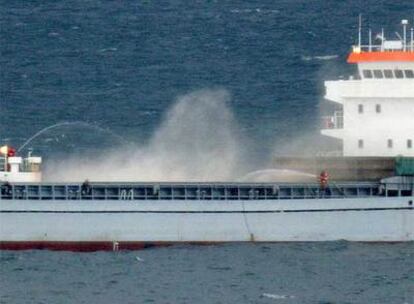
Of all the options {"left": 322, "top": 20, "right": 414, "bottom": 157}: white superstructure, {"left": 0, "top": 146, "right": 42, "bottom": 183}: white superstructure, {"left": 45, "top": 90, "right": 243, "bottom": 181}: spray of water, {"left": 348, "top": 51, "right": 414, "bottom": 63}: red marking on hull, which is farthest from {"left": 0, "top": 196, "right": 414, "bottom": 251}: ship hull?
{"left": 45, "top": 90, "right": 243, "bottom": 181}: spray of water

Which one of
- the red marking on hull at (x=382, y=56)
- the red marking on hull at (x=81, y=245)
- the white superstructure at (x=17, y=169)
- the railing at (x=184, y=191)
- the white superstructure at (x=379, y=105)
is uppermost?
the red marking on hull at (x=382, y=56)

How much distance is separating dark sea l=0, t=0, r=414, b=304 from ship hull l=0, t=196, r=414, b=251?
69 cm

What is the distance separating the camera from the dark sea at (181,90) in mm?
83375

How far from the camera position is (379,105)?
299ft

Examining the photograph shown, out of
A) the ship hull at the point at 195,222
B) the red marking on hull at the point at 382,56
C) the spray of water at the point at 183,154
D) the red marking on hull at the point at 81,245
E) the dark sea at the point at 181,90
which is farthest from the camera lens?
the spray of water at the point at 183,154

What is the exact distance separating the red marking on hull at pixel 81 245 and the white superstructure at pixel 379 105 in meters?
6.87

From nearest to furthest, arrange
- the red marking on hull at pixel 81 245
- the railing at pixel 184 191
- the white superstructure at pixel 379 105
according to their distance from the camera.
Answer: the red marking on hull at pixel 81 245, the railing at pixel 184 191, the white superstructure at pixel 379 105

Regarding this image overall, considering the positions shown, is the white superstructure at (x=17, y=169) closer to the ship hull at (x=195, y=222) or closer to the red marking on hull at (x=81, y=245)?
the ship hull at (x=195, y=222)

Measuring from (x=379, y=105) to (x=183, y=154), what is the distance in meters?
26.1

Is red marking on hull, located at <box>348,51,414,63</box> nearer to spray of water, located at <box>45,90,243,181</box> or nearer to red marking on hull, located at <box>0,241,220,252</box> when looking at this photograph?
red marking on hull, located at <box>0,241,220,252</box>

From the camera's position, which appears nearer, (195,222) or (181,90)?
(195,222)

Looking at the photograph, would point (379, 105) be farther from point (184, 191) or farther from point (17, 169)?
point (17, 169)

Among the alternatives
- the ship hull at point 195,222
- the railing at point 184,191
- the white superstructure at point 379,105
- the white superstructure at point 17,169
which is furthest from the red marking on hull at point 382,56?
the white superstructure at point 17,169

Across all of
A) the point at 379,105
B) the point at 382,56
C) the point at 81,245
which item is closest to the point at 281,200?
the point at 379,105
